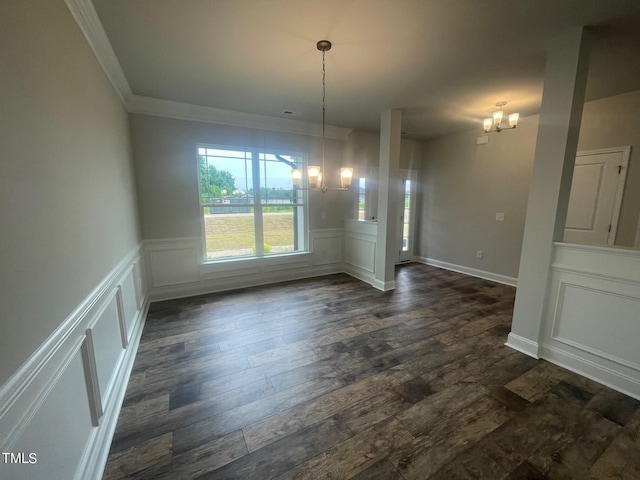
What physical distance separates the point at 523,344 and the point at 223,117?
467 cm

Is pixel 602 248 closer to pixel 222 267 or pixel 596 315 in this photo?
pixel 596 315

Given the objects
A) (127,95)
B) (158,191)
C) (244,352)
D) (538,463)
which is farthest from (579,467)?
(127,95)

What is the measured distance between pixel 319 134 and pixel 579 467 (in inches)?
187


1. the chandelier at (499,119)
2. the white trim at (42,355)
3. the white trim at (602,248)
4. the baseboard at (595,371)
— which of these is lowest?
the baseboard at (595,371)

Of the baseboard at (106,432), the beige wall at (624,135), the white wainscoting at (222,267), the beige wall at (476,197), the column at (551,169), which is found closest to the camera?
the baseboard at (106,432)

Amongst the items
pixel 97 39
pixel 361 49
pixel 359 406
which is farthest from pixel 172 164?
pixel 359 406

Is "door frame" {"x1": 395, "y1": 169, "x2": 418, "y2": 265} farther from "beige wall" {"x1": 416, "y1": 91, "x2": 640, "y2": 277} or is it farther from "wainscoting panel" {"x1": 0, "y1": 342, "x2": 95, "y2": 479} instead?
"wainscoting panel" {"x1": 0, "y1": 342, "x2": 95, "y2": 479}

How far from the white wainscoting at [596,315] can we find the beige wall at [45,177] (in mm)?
3444

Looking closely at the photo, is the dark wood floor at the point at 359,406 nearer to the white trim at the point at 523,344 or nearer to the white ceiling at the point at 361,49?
the white trim at the point at 523,344

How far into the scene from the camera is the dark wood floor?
145cm

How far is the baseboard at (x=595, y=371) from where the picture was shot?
6.51 ft

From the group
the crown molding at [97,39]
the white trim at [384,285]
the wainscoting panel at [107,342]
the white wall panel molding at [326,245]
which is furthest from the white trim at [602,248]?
the crown molding at [97,39]

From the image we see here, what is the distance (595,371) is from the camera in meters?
2.15

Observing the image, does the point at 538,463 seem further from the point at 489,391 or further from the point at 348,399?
the point at 348,399
